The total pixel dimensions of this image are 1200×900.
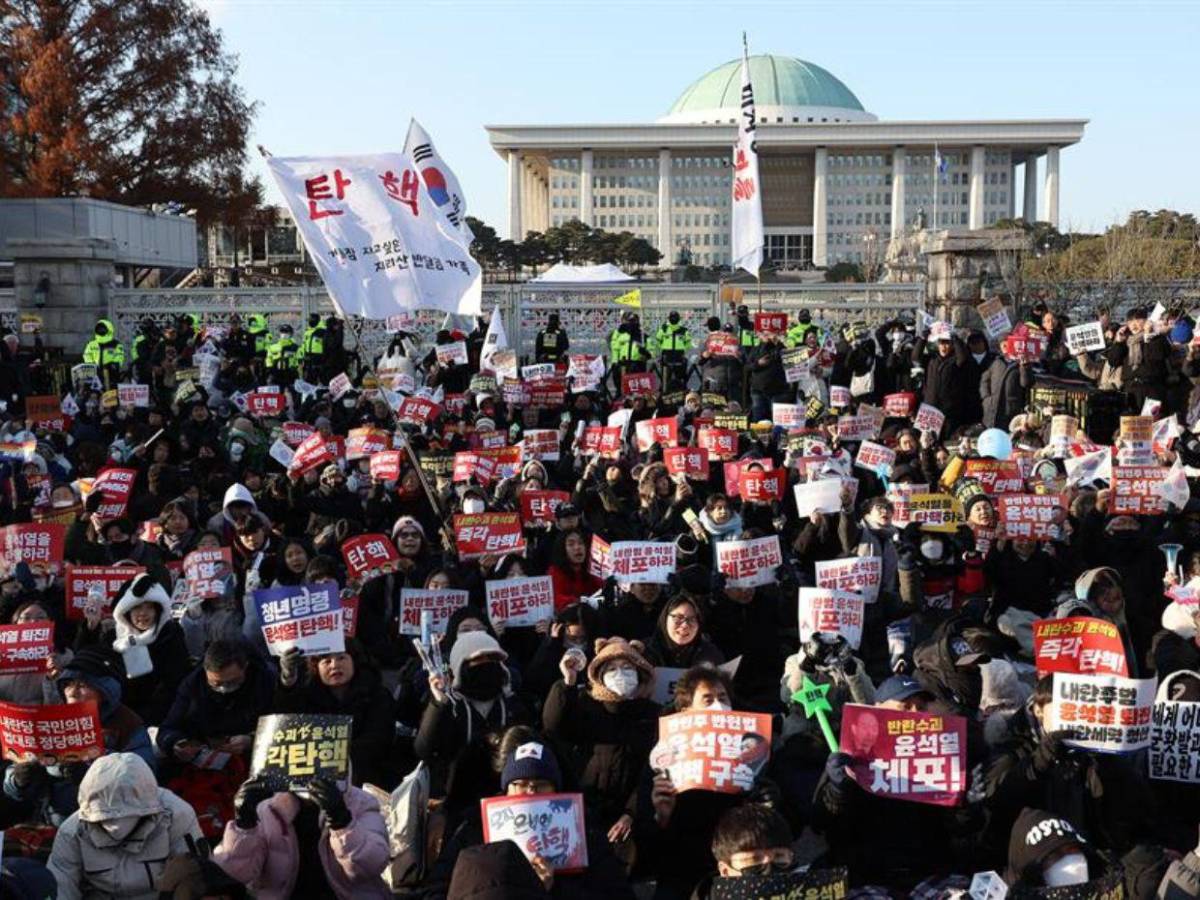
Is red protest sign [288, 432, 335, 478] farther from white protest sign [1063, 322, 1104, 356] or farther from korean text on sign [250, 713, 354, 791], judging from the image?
white protest sign [1063, 322, 1104, 356]

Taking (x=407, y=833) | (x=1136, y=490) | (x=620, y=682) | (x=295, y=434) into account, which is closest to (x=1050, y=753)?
(x=620, y=682)

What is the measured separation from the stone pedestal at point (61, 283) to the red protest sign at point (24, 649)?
50.8ft

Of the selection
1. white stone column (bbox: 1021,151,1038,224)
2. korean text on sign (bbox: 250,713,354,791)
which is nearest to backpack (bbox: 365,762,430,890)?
korean text on sign (bbox: 250,713,354,791)

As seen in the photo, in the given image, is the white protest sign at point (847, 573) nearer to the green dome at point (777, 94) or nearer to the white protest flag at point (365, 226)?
the white protest flag at point (365, 226)

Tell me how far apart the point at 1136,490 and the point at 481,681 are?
5.12 metres

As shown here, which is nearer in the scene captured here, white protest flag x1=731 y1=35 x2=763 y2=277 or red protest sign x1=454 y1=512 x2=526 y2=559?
red protest sign x1=454 y1=512 x2=526 y2=559

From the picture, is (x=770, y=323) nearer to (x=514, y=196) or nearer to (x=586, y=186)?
(x=514, y=196)

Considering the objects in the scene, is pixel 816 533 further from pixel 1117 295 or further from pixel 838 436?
pixel 1117 295

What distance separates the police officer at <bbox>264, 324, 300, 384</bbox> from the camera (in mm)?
17705

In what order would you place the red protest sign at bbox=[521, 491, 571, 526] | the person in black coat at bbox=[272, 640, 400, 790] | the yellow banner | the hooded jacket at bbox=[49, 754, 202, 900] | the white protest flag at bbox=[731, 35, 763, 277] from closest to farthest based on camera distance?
the hooded jacket at bbox=[49, 754, 202, 900], the person in black coat at bbox=[272, 640, 400, 790], the red protest sign at bbox=[521, 491, 571, 526], the white protest flag at bbox=[731, 35, 763, 277], the yellow banner

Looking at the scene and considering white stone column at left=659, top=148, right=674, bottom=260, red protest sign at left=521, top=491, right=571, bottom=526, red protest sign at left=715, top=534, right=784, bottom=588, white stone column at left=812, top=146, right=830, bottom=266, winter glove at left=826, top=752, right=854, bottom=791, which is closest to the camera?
winter glove at left=826, top=752, right=854, bottom=791

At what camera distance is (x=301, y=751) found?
14.7ft

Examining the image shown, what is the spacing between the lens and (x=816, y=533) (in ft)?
27.2

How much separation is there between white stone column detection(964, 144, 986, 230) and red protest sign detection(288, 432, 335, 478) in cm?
9896
